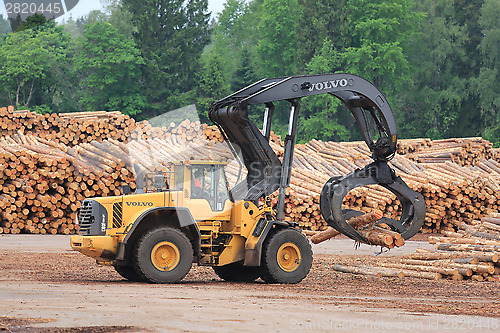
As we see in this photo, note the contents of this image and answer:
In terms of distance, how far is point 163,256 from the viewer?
13.4 m

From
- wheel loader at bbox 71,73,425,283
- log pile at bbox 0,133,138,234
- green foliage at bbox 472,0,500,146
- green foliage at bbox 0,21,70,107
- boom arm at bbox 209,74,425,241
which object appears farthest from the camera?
green foliage at bbox 0,21,70,107

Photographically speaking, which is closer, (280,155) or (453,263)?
(453,263)

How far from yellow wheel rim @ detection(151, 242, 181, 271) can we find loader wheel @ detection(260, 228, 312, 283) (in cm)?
160

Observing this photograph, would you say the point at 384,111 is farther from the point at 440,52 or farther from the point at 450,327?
the point at 440,52

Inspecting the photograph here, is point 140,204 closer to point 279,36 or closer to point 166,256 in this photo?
point 166,256

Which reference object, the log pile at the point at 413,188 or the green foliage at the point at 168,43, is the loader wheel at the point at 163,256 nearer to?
the log pile at the point at 413,188

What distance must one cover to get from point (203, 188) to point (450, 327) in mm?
6252

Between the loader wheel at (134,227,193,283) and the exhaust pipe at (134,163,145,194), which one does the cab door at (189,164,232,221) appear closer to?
the loader wheel at (134,227,193,283)

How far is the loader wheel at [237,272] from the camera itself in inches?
579

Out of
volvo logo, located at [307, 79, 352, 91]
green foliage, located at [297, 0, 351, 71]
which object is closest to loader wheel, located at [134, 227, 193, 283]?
volvo logo, located at [307, 79, 352, 91]

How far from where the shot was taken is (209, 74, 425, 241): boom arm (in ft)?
45.3

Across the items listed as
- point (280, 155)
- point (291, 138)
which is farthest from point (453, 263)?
point (280, 155)

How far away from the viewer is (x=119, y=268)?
14148 millimetres

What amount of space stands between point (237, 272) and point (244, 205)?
1620mm
